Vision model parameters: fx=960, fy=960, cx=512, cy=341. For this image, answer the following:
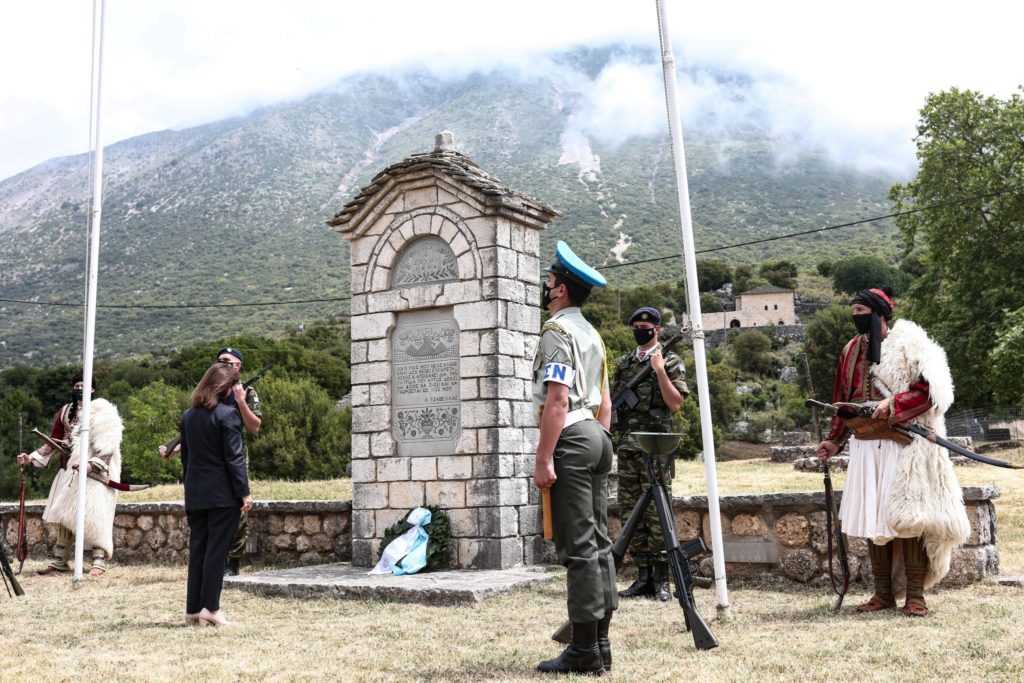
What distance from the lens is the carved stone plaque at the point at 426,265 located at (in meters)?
8.23

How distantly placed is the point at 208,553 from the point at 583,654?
2706 millimetres

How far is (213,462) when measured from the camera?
19.4 feet

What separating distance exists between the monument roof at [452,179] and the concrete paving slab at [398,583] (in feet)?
9.73

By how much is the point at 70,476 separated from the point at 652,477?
636cm

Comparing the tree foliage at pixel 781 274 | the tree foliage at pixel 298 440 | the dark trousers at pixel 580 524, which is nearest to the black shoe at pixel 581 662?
the dark trousers at pixel 580 524

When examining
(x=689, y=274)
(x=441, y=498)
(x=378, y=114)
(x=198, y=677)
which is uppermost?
(x=378, y=114)

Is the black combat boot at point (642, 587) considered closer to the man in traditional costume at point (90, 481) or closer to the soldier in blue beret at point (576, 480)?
the soldier in blue beret at point (576, 480)

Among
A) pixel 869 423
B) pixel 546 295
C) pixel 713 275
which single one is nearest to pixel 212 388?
pixel 546 295

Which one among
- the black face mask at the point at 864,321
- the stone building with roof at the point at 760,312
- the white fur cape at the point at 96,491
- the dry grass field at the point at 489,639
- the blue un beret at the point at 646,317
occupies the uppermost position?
the stone building with roof at the point at 760,312

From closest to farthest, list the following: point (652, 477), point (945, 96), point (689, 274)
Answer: point (652, 477) → point (689, 274) → point (945, 96)

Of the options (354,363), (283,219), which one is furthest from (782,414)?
(283,219)

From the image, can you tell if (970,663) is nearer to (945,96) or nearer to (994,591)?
(994,591)

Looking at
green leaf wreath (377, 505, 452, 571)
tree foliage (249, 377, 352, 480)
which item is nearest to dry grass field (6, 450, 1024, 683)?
green leaf wreath (377, 505, 452, 571)

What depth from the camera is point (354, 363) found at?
28.0 feet
